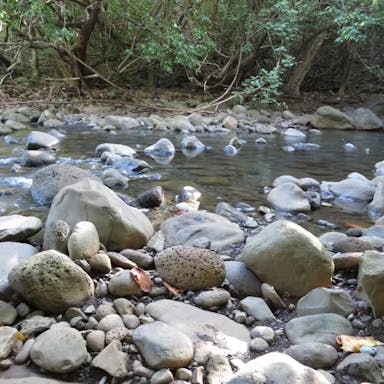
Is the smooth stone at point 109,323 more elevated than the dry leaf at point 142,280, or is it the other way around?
A: the smooth stone at point 109,323

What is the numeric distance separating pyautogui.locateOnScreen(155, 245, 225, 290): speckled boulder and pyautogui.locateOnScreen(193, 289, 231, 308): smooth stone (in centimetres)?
10

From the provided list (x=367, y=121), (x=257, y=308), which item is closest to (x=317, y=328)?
(x=257, y=308)

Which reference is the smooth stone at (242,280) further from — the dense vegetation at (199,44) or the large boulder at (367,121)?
the large boulder at (367,121)

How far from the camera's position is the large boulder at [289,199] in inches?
164

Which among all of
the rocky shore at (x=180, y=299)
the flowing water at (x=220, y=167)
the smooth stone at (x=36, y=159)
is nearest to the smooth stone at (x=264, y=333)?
the rocky shore at (x=180, y=299)

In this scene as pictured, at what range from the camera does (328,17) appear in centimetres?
1078

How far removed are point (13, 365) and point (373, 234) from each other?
2.60 m

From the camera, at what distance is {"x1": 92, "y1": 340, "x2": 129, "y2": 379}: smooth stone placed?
178 cm

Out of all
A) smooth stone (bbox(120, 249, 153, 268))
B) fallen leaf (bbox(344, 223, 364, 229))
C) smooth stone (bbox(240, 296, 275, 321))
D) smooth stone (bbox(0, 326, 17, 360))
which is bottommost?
fallen leaf (bbox(344, 223, 364, 229))

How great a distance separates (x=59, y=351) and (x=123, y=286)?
584 mm

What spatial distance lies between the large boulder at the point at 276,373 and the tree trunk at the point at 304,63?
1152 cm

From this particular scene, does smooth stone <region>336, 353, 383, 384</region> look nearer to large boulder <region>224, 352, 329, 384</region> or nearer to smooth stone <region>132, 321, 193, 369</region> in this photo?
large boulder <region>224, 352, 329, 384</region>

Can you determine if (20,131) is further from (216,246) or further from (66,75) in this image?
(216,246)

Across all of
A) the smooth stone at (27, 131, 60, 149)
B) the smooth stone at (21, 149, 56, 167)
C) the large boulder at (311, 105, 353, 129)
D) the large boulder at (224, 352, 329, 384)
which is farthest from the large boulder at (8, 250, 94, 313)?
the large boulder at (311, 105, 353, 129)
